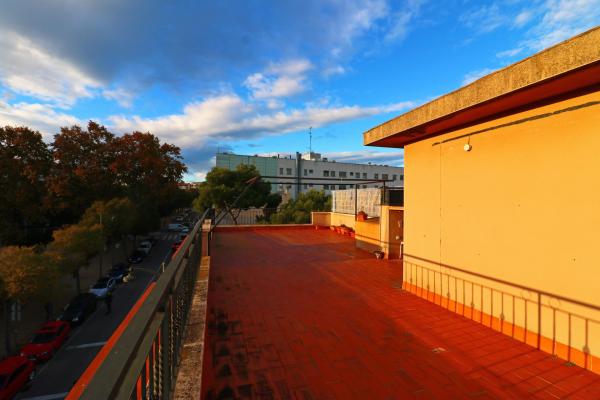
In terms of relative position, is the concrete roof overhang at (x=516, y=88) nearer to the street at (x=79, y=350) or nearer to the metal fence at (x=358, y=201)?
the metal fence at (x=358, y=201)

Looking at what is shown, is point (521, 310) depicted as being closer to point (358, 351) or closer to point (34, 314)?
point (358, 351)

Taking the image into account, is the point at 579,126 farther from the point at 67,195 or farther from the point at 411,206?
the point at 67,195

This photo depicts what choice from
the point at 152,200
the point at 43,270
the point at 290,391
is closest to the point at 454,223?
the point at 290,391

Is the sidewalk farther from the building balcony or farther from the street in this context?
the building balcony

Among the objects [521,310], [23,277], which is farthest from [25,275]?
[521,310]

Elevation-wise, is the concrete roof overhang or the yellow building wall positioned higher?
the concrete roof overhang

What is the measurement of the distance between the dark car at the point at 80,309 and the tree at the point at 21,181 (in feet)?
36.3

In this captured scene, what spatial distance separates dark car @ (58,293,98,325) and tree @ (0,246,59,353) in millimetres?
2130

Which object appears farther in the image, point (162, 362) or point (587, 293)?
point (587, 293)

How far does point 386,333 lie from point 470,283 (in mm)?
1539

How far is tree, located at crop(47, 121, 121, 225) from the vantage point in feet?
85.9

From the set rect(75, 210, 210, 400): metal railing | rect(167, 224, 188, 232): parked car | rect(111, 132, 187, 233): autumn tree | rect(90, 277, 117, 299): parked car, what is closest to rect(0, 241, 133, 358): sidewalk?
rect(90, 277, 117, 299): parked car

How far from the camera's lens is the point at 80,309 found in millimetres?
17094

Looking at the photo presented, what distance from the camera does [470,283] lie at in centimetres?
446
